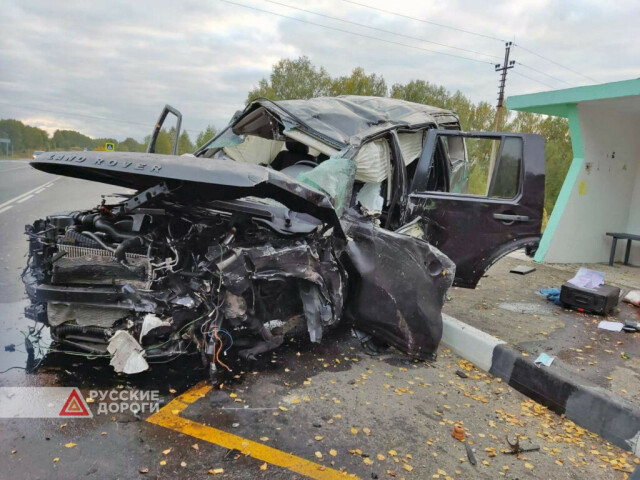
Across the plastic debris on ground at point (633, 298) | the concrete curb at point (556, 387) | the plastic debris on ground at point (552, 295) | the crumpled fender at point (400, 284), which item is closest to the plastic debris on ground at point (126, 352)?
the crumpled fender at point (400, 284)

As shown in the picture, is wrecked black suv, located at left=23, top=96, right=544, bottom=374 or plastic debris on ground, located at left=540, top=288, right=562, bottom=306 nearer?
wrecked black suv, located at left=23, top=96, right=544, bottom=374

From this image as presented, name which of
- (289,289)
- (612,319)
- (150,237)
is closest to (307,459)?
(289,289)

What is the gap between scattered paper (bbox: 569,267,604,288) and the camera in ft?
17.7

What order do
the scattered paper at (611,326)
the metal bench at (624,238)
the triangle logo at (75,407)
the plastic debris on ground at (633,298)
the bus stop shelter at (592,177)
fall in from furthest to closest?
the metal bench at (624,238) < the bus stop shelter at (592,177) < the plastic debris on ground at (633,298) < the scattered paper at (611,326) < the triangle logo at (75,407)

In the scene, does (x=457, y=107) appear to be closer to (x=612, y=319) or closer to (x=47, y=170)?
(x=612, y=319)

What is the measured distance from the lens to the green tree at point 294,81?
35281 mm

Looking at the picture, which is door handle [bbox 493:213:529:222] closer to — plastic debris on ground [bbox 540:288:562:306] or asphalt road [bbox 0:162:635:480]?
asphalt road [bbox 0:162:635:480]

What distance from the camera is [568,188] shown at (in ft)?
26.4

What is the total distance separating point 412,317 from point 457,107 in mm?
35345

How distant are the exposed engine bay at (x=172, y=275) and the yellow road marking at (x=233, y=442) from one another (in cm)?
32

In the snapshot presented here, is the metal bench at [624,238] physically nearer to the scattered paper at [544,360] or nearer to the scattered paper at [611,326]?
the scattered paper at [611,326]

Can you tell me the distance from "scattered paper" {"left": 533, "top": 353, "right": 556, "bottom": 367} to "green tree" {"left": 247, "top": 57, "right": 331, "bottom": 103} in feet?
111

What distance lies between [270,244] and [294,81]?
3463 centimetres

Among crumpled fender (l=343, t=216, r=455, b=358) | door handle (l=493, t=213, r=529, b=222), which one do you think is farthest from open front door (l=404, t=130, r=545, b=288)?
crumpled fender (l=343, t=216, r=455, b=358)
